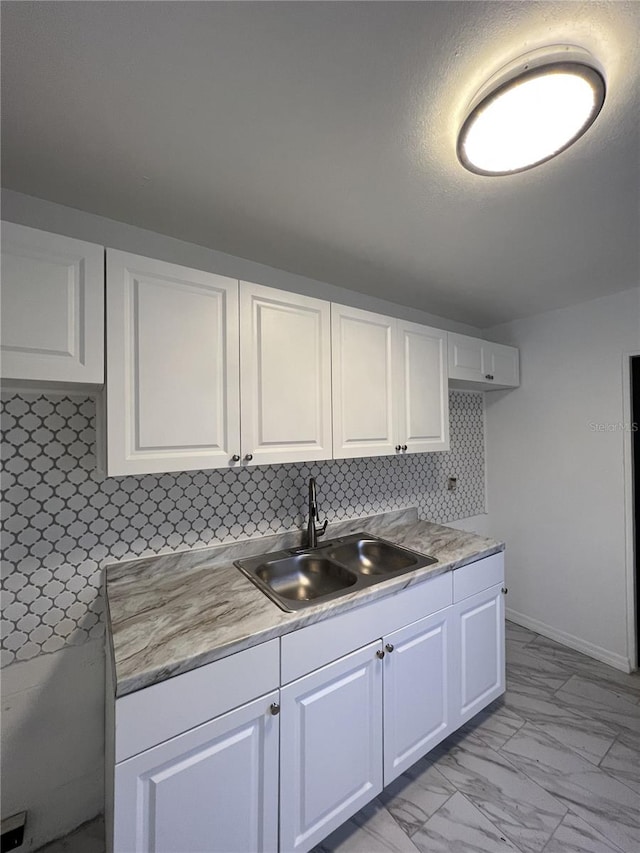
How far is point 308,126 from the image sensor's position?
979 mm

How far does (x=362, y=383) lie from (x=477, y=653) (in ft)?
4.91

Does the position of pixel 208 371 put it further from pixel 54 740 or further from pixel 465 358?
pixel 465 358

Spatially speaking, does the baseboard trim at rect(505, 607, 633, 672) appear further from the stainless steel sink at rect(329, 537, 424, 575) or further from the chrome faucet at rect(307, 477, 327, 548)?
the chrome faucet at rect(307, 477, 327, 548)

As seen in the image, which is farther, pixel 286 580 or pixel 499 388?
pixel 499 388

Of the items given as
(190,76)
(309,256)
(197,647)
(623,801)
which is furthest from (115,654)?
(623,801)

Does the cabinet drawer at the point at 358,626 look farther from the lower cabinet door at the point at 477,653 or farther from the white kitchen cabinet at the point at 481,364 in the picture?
the white kitchen cabinet at the point at 481,364

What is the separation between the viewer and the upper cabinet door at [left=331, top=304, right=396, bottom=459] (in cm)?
166

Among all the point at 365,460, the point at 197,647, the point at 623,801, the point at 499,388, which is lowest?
the point at 623,801

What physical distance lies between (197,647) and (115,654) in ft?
0.71

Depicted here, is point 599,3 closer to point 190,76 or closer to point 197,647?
point 190,76

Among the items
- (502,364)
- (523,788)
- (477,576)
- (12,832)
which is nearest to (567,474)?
(502,364)

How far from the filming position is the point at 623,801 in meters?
1.42

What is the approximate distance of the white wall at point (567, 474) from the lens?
7.44ft

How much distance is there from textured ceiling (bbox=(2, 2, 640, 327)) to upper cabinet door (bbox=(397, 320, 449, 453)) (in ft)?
1.52
